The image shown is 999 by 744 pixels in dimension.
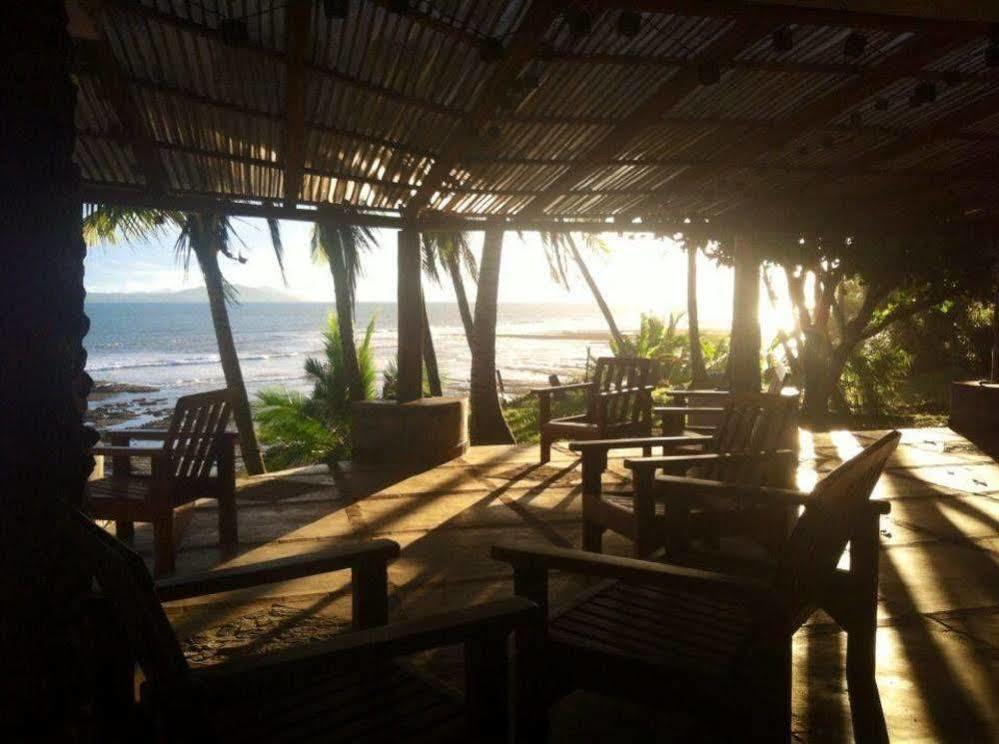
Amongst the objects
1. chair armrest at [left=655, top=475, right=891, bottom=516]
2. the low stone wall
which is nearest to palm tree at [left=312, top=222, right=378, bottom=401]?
the low stone wall

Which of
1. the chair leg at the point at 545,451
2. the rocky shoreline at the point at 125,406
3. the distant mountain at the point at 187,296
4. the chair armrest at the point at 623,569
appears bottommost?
the rocky shoreline at the point at 125,406

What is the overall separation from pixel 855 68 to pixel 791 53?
1.32 feet

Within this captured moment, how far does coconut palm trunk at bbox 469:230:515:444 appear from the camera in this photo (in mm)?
10688

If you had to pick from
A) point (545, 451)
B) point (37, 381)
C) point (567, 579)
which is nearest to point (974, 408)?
point (545, 451)

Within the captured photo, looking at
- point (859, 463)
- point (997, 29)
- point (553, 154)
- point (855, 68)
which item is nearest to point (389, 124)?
point (553, 154)

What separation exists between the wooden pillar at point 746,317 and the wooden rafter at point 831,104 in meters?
1.39

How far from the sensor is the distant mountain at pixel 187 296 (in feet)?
495

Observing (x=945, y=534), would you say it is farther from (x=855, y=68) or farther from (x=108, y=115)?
(x=108, y=115)

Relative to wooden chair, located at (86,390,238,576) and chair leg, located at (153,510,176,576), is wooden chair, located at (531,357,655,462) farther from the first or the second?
chair leg, located at (153,510,176,576)

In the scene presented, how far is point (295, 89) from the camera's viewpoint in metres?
4.42

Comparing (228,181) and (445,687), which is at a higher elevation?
(228,181)

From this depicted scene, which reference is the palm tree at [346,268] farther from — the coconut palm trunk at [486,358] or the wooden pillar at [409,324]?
the wooden pillar at [409,324]

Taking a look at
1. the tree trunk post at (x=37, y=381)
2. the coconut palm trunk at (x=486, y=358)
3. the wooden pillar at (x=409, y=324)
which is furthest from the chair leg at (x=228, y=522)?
the coconut palm trunk at (x=486, y=358)

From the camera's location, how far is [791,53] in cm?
448
